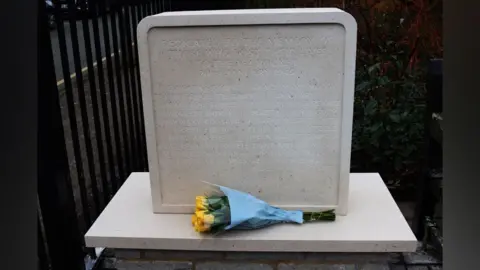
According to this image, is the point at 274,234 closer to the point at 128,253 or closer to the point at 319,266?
the point at 319,266

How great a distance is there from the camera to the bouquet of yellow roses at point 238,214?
6.68ft

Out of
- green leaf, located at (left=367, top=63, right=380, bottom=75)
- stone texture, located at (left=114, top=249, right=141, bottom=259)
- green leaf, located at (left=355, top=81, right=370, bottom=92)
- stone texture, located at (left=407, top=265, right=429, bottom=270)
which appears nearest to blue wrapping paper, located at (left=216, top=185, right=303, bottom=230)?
stone texture, located at (left=114, top=249, right=141, bottom=259)

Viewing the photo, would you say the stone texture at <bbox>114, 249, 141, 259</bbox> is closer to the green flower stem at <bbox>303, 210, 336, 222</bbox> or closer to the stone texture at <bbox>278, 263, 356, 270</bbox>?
the stone texture at <bbox>278, 263, 356, 270</bbox>

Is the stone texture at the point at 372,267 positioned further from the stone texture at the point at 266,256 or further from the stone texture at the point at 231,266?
the stone texture at the point at 231,266

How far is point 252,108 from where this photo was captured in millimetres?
2117

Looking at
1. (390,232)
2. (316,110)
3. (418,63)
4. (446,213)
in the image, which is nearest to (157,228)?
(316,110)

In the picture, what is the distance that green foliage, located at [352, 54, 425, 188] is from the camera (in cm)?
391

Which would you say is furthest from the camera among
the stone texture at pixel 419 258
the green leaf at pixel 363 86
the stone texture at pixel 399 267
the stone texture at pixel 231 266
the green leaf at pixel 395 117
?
the green leaf at pixel 363 86

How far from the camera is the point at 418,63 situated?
169 inches

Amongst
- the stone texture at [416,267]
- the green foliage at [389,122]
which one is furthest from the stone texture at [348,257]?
the green foliage at [389,122]

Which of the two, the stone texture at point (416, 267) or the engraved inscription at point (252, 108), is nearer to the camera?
the engraved inscription at point (252, 108)

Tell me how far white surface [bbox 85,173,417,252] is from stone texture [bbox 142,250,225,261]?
104mm

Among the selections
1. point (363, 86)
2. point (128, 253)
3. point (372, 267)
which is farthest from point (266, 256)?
point (363, 86)

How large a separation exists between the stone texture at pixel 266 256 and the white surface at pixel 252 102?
0.22m
